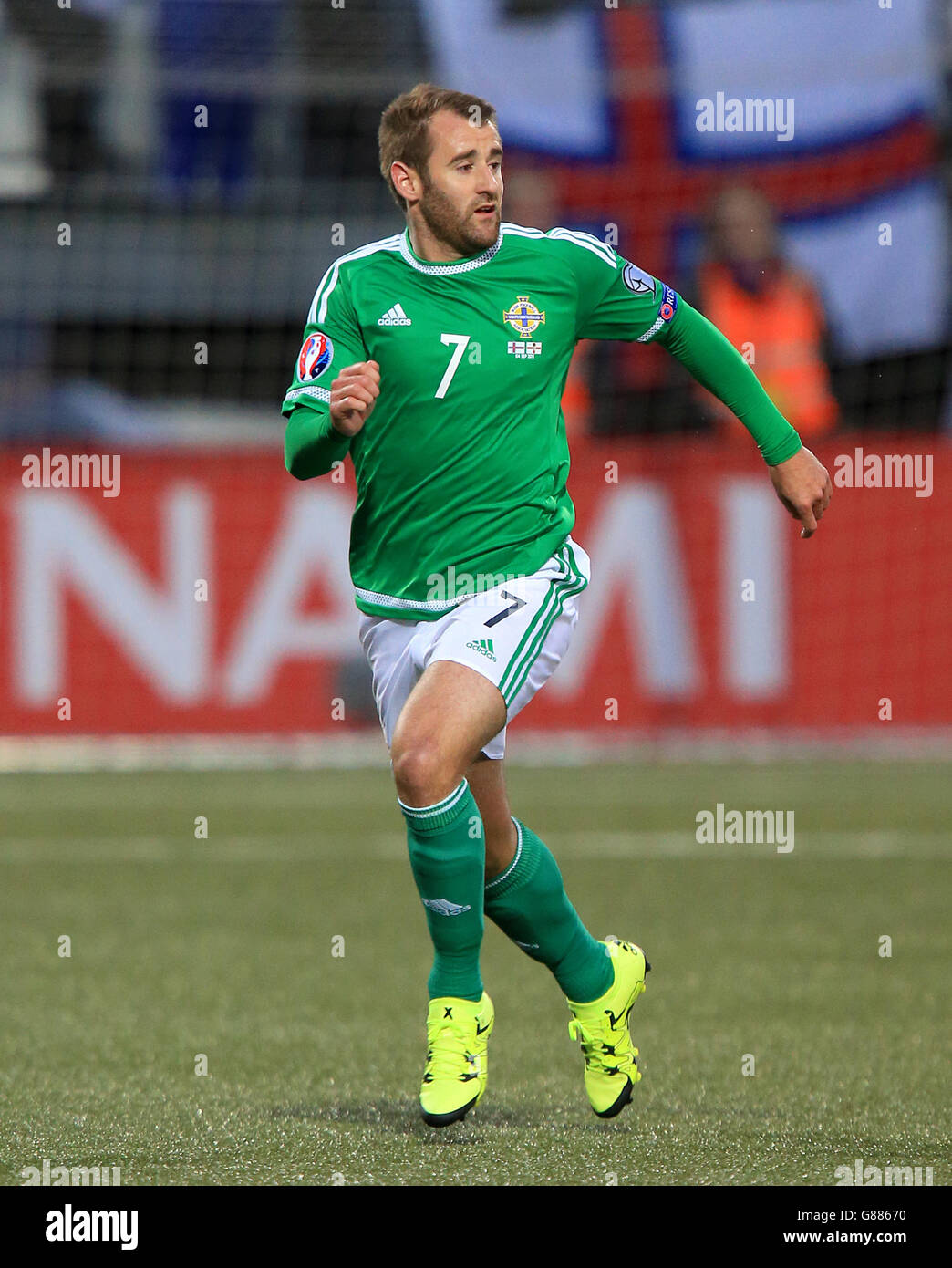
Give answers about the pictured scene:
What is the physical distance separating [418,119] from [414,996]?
2.66m

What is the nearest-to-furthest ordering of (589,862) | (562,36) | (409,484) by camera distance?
1. (409,484)
2. (589,862)
3. (562,36)

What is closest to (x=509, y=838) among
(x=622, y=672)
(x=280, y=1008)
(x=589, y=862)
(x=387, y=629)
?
(x=387, y=629)

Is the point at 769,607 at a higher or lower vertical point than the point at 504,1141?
higher

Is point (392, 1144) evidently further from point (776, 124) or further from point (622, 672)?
point (776, 124)

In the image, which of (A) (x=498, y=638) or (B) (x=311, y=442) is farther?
(A) (x=498, y=638)

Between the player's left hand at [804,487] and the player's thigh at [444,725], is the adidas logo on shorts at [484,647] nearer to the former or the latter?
the player's thigh at [444,725]

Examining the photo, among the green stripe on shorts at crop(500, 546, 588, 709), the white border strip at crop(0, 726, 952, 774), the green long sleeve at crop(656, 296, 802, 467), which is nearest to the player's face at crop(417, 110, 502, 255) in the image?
the green long sleeve at crop(656, 296, 802, 467)

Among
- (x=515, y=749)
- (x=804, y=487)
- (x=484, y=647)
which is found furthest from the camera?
(x=515, y=749)

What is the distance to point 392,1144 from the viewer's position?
3816 mm

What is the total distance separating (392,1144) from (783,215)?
12.3m

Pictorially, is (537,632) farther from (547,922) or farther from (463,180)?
(463,180)

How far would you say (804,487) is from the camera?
4.21m

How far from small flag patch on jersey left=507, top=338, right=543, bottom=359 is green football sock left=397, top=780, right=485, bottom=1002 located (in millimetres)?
887

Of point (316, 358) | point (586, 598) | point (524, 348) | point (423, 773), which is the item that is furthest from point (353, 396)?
point (586, 598)
